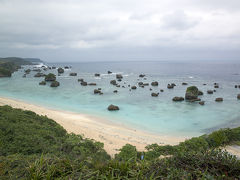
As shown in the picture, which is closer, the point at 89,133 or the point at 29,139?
the point at 29,139

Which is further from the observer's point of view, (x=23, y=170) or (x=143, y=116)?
(x=143, y=116)

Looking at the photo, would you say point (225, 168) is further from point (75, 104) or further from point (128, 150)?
point (75, 104)

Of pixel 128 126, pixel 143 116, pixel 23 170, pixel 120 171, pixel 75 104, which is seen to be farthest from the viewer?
pixel 75 104

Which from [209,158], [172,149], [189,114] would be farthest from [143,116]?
[209,158]

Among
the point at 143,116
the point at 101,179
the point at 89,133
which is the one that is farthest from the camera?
the point at 143,116

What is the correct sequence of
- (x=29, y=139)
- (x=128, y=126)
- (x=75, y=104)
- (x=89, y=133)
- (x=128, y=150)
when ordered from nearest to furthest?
1. (x=29, y=139)
2. (x=128, y=150)
3. (x=89, y=133)
4. (x=128, y=126)
5. (x=75, y=104)

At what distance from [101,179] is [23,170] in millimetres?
2765

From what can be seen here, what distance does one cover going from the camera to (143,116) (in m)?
22.7

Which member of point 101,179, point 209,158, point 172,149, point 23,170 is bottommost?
point 172,149

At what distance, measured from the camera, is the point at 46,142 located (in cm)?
933

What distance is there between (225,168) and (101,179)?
135 inches

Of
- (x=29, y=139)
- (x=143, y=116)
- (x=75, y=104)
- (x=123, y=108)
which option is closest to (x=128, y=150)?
(x=29, y=139)

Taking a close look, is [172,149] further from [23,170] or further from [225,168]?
[23,170]

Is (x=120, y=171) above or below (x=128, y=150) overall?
above
